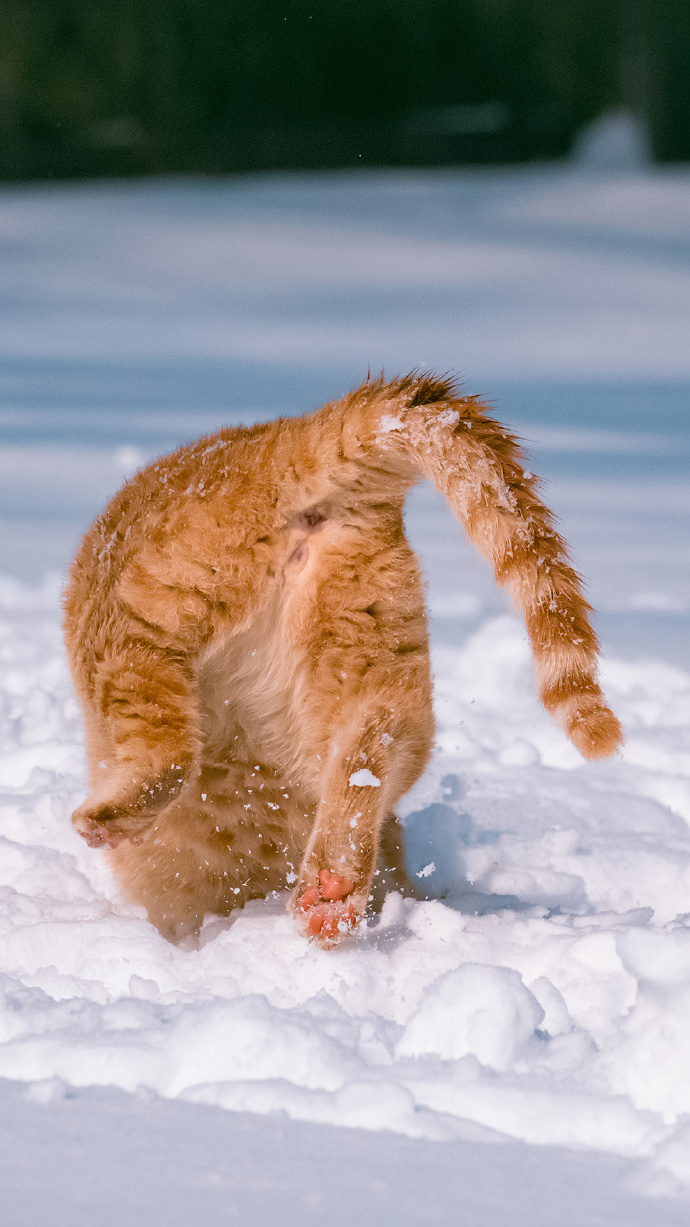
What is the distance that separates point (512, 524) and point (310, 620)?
0.48m

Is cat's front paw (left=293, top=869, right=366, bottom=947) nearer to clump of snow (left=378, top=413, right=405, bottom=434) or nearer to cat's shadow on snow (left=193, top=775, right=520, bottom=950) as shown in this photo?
cat's shadow on snow (left=193, top=775, right=520, bottom=950)

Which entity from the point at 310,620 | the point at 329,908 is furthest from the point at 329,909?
the point at 310,620

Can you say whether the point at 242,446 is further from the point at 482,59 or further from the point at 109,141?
the point at 482,59

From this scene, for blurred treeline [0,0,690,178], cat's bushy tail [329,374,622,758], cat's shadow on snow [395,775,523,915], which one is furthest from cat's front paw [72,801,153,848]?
blurred treeline [0,0,690,178]

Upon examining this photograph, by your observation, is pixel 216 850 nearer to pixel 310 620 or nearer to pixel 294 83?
pixel 310 620

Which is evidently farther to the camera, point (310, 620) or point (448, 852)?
point (448, 852)

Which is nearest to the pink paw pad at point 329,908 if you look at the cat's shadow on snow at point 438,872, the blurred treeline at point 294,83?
the cat's shadow on snow at point 438,872

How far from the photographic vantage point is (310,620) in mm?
2791

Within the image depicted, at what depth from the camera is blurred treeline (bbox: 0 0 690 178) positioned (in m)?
17.8

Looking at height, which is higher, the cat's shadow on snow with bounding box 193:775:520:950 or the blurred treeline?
the blurred treeline

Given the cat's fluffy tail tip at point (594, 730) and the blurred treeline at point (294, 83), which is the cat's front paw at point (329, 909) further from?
the blurred treeline at point (294, 83)

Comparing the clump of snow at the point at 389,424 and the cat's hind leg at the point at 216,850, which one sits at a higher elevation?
the clump of snow at the point at 389,424

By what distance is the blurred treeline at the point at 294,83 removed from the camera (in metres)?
17.8

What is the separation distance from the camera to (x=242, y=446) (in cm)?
280
